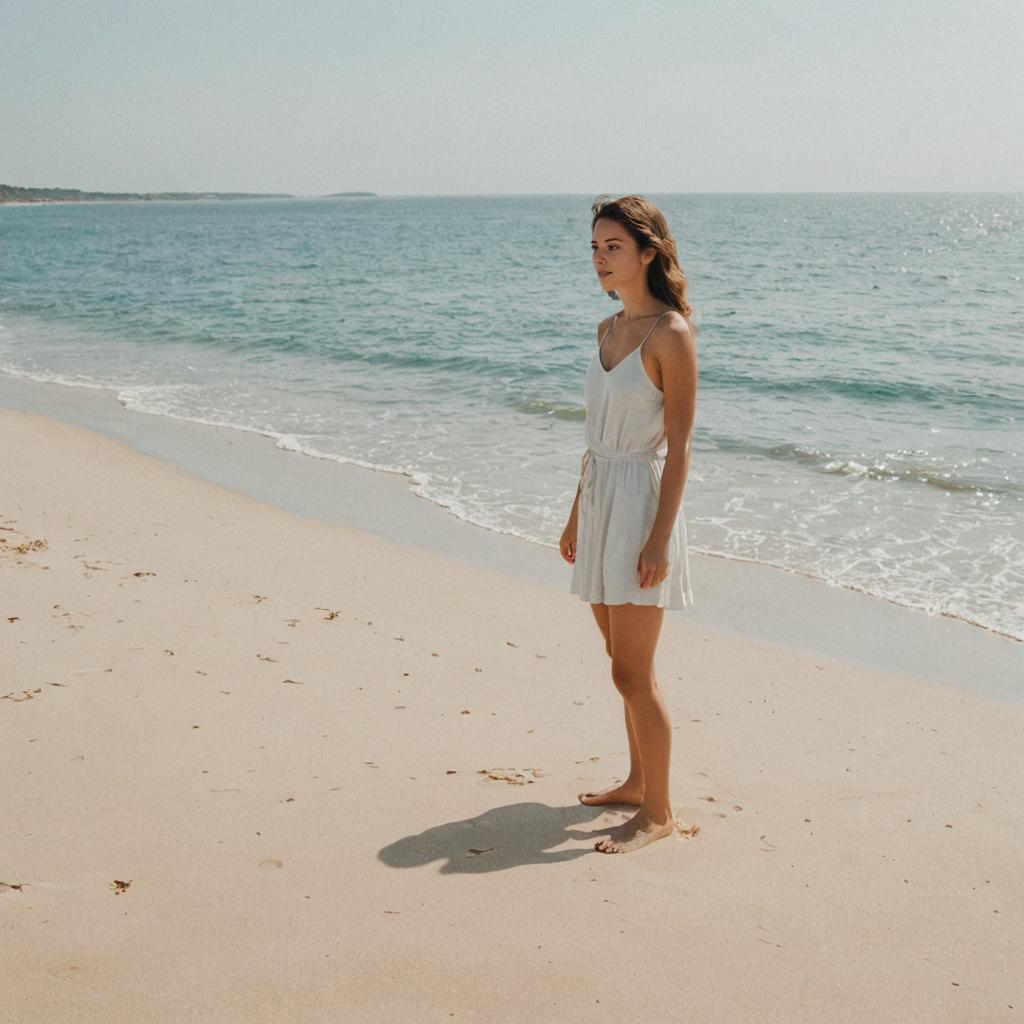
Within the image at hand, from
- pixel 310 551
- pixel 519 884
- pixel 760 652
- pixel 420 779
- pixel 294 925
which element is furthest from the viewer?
pixel 310 551

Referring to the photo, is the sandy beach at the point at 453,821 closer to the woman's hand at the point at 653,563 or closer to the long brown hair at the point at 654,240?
the woman's hand at the point at 653,563

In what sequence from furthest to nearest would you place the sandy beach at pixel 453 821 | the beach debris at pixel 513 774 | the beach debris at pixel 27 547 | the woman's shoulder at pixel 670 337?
the beach debris at pixel 27 547 < the beach debris at pixel 513 774 < the woman's shoulder at pixel 670 337 < the sandy beach at pixel 453 821

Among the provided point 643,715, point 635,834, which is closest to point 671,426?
point 643,715

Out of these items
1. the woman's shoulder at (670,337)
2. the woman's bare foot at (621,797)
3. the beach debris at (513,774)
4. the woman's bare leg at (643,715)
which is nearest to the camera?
the woman's shoulder at (670,337)

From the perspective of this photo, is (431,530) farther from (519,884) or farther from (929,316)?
(929,316)

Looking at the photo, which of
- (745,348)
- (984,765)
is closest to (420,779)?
(984,765)

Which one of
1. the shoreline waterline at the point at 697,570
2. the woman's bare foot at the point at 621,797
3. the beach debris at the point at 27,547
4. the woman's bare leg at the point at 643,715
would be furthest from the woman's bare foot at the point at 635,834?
the beach debris at the point at 27,547

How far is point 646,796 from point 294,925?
1268 mm

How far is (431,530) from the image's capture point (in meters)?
8.10

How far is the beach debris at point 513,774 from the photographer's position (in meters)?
3.88

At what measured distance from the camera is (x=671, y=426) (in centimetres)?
315

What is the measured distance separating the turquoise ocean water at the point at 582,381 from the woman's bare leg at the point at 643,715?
377cm

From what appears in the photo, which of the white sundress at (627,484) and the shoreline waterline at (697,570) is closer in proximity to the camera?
the white sundress at (627,484)

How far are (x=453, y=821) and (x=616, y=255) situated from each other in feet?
6.63
